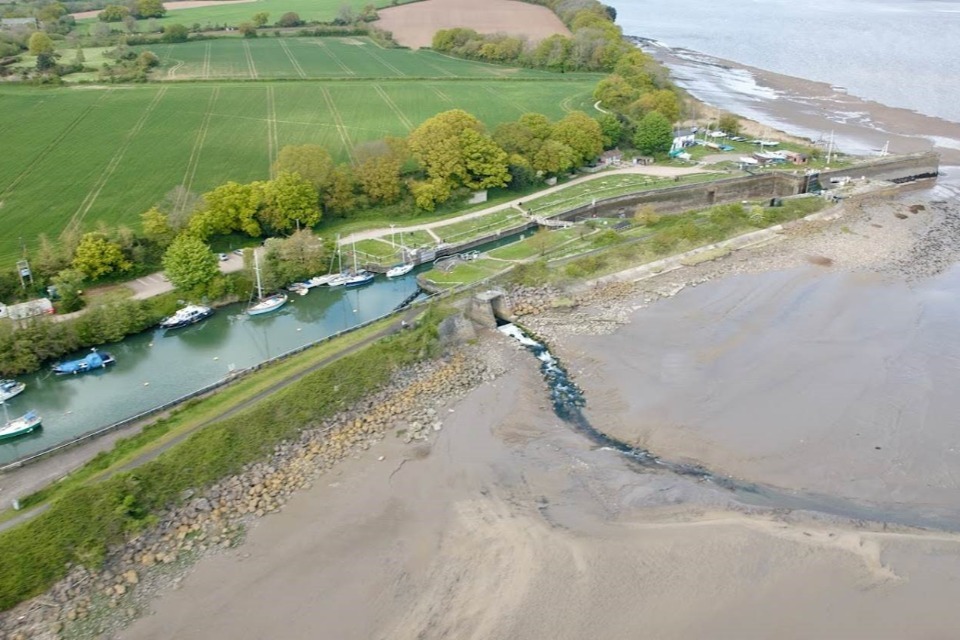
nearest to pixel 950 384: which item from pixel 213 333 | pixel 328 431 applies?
pixel 328 431

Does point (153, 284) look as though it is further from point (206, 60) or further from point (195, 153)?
point (206, 60)

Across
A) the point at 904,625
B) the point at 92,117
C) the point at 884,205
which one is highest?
the point at 92,117

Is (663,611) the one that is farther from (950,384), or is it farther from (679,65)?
(679,65)

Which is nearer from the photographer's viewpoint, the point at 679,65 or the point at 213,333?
the point at 213,333

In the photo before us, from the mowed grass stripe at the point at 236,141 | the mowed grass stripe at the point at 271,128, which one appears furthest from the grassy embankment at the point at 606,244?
the mowed grass stripe at the point at 236,141

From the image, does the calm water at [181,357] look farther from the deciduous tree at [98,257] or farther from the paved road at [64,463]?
the deciduous tree at [98,257]
